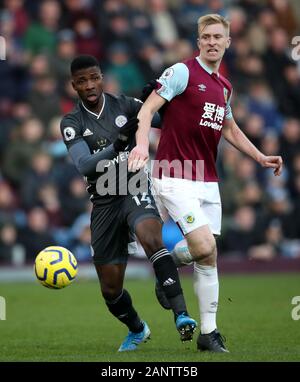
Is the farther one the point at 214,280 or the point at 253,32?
the point at 253,32

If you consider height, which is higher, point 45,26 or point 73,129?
point 45,26

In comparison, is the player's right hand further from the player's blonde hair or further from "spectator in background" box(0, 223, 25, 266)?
"spectator in background" box(0, 223, 25, 266)

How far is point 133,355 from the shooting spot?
850 cm

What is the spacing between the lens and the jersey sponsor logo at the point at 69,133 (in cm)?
897

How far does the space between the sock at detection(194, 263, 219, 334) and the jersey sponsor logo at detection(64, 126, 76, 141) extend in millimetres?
1555

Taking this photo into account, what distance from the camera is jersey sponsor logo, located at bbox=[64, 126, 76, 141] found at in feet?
29.4

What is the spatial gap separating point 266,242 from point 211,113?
8.88m

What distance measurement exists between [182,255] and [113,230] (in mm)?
636

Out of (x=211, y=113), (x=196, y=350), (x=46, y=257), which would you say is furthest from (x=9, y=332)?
(x=211, y=113)

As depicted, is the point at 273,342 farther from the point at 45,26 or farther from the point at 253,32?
the point at 253,32

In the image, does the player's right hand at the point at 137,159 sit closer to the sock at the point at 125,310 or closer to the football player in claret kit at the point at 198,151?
the football player in claret kit at the point at 198,151
